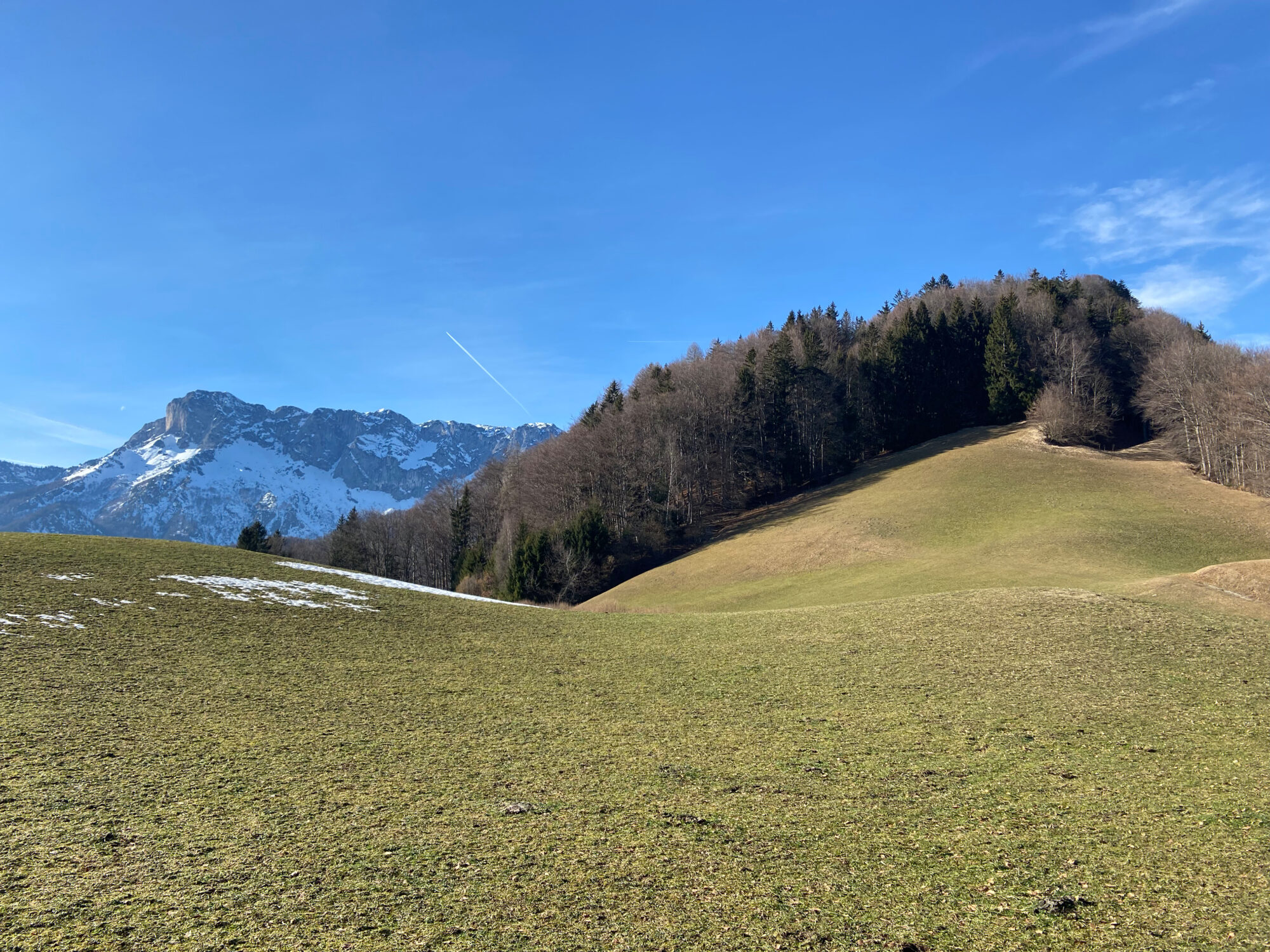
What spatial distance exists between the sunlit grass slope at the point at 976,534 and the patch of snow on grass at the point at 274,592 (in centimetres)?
2205

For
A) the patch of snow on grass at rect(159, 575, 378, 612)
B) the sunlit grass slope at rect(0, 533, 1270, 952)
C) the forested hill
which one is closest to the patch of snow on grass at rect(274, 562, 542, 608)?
the patch of snow on grass at rect(159, 575, 378, 612)

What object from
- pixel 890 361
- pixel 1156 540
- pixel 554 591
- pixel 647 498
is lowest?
pixel 554 591

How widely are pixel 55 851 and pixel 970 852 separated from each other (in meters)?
10.7

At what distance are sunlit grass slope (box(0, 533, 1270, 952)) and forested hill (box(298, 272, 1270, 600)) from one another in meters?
43.7

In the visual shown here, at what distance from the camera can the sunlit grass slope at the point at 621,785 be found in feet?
22.6

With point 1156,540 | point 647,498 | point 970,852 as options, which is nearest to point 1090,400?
point 1156,540

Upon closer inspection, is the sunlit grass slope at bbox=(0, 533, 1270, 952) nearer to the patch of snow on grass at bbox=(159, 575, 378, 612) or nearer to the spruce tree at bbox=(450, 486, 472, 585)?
the patch of snow on grass at bbox=(159, 575, 378, 612)

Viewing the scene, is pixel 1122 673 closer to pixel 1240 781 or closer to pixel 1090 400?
pixel 1240 781

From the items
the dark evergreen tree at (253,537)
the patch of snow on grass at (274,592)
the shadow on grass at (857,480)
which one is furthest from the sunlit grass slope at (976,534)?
the dark evergreen tree at (253,537)

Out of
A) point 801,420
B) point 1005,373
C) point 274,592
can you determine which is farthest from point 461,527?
point 1005,373

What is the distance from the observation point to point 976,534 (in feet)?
158

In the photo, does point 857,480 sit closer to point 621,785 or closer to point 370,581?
point 370,581

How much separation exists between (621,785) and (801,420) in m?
76.8

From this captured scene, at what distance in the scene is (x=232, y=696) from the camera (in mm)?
14453
